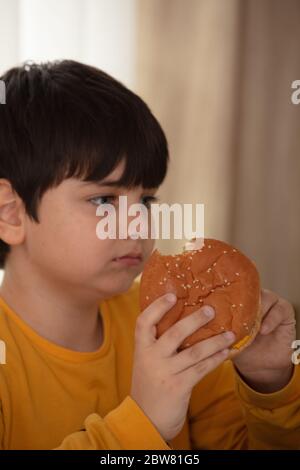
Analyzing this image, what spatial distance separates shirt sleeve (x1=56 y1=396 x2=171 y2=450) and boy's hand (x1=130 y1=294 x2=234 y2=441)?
0.06 feet

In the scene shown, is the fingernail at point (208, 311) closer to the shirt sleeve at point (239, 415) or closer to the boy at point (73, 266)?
the boy at point (73, 266)

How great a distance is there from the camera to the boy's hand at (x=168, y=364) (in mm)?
957

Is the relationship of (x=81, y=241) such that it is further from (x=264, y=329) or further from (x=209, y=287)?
(x=264, y=329)

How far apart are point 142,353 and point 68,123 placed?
41 cm

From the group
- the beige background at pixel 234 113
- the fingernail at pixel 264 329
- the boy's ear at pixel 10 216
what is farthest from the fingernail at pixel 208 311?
the beige background at pixel 234 113

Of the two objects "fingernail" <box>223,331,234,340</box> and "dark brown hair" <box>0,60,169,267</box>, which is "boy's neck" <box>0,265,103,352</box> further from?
"fingernail" <box>223,331,234,340</box>

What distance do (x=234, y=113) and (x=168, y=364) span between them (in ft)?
2.67

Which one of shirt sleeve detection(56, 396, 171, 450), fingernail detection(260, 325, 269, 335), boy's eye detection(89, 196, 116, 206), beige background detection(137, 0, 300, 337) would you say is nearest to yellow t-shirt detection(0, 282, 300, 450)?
shirt sleeve detection(56, 396, 171, 450)

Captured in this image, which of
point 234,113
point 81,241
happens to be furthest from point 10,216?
point 234,113

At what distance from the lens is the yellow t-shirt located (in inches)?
37.7

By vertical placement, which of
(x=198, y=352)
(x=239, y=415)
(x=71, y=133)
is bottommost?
(x=239, y=415)

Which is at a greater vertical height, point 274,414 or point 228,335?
point 228,335

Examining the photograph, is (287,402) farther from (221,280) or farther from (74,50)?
(74,50)

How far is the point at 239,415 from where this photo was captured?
51.4 inches
